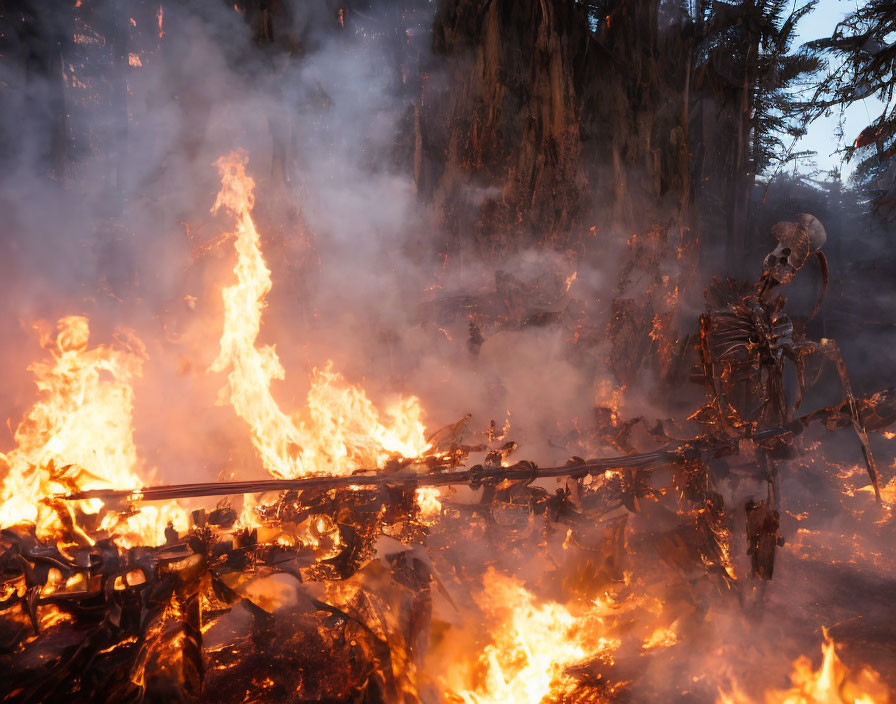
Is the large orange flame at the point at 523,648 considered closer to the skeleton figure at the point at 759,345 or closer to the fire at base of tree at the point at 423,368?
the fire at base of tree at the point at 423,368

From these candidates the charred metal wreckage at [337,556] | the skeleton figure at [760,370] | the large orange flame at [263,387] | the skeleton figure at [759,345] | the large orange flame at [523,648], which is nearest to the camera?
the charred metal wreckage at [337,556]

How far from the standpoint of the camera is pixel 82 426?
5723 millimetres

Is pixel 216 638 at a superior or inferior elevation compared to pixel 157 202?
inferior

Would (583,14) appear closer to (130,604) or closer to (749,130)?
(749,130)

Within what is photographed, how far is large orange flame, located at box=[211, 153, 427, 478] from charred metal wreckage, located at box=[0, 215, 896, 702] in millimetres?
1772

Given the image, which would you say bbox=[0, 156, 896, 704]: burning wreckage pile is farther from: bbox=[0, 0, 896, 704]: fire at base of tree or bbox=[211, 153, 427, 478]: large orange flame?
bbox=[211, 153, 427, 478]: large orange flame

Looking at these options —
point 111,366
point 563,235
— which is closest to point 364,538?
point 111,366

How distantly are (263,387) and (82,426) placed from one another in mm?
2113

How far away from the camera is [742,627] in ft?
15.1

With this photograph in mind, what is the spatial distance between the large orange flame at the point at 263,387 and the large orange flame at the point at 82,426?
4.07ft

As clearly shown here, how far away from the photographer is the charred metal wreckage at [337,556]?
10.2ft

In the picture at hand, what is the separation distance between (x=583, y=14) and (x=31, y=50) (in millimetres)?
7485

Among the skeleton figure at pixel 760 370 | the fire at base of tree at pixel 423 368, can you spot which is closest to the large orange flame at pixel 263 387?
the fire at base of tree at pixel 423 368

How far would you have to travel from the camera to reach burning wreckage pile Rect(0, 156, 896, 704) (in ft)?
10.6
